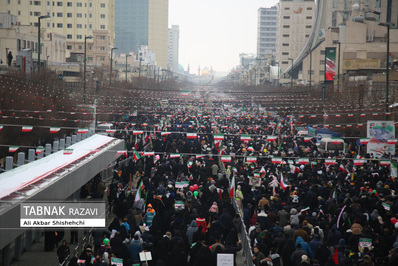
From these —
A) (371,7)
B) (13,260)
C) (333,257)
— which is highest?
(371,7)

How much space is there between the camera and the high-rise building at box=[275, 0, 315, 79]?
159250 millimetres

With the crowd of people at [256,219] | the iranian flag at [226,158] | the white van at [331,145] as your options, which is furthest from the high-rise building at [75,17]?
the crowd of people at [256,219]

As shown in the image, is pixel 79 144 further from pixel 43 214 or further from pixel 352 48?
pixel 352 48

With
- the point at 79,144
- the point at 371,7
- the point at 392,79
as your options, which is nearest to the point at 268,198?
the point at 79,144

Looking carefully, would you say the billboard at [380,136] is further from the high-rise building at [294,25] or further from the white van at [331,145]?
the high-rise building at [294,25]

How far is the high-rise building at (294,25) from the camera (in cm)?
15925

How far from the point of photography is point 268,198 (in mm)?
17375

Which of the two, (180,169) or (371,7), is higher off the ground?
(371,7)

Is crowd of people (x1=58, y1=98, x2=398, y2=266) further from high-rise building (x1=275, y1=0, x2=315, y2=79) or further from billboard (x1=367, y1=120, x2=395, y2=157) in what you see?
high-rise building (x1=275, y1=0, x2=315, y2=79)

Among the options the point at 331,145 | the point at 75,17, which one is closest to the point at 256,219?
the point at 331,145

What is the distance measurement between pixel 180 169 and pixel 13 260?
10.8 metres

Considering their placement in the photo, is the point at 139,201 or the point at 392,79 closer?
the point at 139,201

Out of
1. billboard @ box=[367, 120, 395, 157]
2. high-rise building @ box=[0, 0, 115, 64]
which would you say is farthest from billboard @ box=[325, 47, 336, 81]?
high-rise building @ box=[0, 0, 115, 64]

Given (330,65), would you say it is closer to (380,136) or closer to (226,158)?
(380,136)
